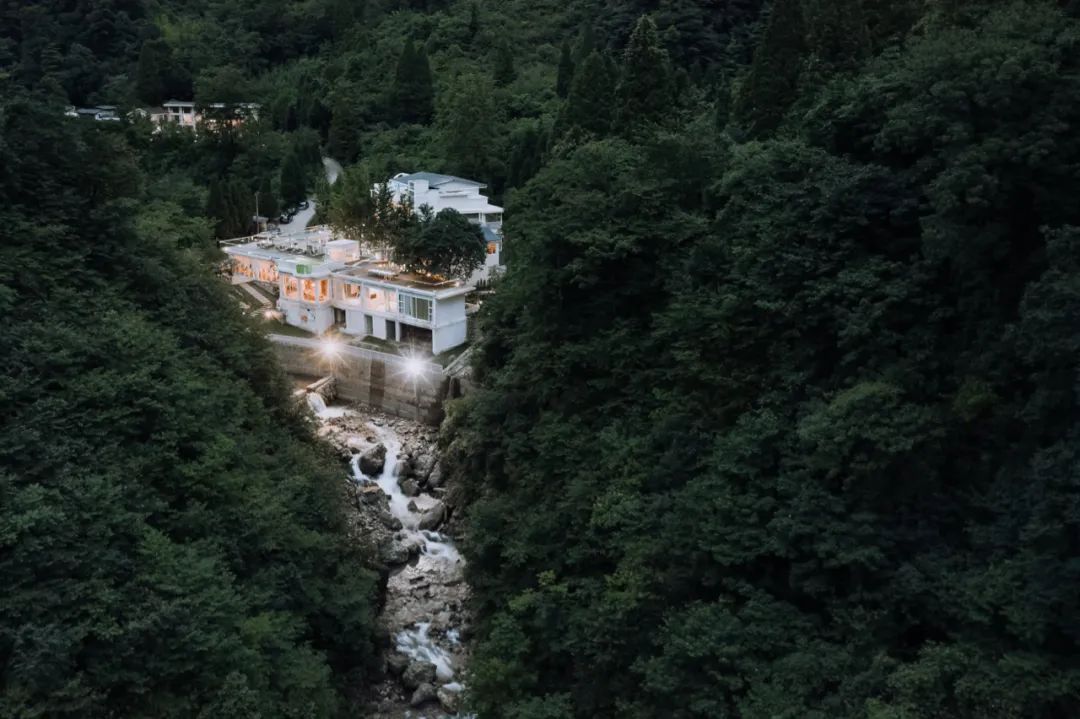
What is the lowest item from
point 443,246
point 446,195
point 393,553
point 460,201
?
point 393,553

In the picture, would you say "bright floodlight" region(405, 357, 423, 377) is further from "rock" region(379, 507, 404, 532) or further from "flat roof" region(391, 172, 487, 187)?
"flat roof" region(391, 172, 487, 187)

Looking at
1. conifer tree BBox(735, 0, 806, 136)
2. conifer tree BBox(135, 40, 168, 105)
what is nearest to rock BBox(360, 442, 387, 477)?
conifer tree BBox(735, 0, 806, 136)

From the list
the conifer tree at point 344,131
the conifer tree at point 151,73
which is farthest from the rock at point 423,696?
the conifer tree at point 151,73

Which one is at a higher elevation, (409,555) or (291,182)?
(291,182)

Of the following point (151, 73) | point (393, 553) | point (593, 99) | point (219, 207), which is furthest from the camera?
point (151, 73)

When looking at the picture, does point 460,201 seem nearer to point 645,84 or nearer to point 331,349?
point 331,349

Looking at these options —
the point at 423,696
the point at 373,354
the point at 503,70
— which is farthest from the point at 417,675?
the point at 503,70

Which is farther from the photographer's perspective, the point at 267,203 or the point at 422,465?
the point at 267,203
